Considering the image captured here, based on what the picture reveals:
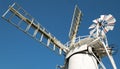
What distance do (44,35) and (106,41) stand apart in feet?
18.5

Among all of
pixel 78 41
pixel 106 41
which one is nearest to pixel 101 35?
pixel 106 41

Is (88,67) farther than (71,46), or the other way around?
(71,46)

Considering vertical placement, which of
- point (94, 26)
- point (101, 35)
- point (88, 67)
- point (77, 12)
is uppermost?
→ point (77, 12)

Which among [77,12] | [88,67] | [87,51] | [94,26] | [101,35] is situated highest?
[77,12]

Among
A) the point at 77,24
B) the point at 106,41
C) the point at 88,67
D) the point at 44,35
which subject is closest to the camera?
the point at 88,67

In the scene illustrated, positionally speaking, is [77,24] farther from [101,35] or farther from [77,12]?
[101,35]

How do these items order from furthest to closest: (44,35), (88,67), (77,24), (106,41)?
(77,24)
(44,35)
(106,41)
(88,67)

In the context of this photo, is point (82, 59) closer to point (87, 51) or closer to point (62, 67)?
point (87, 51)

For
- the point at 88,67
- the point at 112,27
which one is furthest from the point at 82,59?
the point at 112,27

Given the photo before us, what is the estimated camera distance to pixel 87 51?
2266 cm

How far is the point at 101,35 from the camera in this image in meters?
23.1

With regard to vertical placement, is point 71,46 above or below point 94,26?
below

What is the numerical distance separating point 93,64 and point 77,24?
242 inches

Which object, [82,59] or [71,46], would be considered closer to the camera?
[82,59]
